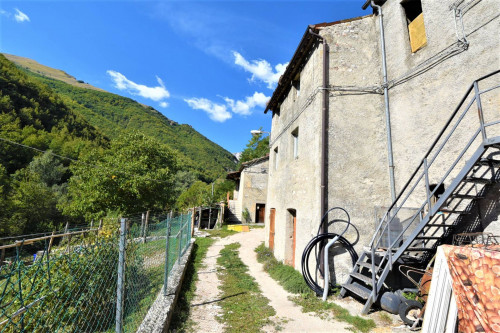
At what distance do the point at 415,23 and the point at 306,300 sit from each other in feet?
24.9

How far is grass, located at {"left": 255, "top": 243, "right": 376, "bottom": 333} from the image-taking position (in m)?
4.28

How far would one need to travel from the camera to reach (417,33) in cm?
604

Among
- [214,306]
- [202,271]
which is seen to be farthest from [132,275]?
[202,271]

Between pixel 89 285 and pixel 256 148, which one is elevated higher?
pixel 256 148

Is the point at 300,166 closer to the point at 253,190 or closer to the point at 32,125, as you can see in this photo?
the point at 253,190

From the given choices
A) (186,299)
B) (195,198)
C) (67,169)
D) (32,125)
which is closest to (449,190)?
(186,299)

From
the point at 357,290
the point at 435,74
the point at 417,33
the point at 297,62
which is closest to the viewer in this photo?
the point at 357,290

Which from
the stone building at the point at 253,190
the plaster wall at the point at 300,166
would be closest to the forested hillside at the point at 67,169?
the stone building at the point at 253,190

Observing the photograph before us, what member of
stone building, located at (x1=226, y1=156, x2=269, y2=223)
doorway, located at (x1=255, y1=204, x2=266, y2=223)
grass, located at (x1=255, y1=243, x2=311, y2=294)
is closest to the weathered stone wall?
stone building, located at (x1=226, y1=156, x2=269, y2=223)

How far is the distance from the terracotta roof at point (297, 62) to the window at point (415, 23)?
1.24m

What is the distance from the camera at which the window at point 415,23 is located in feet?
19.4

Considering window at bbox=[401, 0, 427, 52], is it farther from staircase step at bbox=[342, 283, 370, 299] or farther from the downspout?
staircase step at bbox=[342, 283, 370, 299]

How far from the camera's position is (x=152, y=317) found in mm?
3605

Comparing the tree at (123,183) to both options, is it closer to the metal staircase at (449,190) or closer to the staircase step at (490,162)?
the metal staircase at (449,190)
